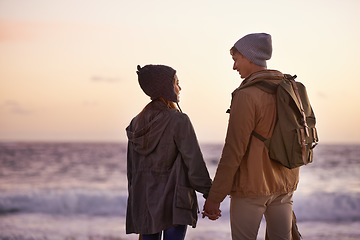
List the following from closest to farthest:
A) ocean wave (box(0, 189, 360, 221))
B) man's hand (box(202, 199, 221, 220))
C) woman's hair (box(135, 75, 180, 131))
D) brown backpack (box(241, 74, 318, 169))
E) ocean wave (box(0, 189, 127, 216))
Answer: brown backpack (box(241, 74, 318, 169)) → man's hand (box(202, 199, 221, 220)) → woman's hair (box(135, 75, 180, 131)) → ocean wave (box(0, 189, 360, 221)) → ocean wave (box(0, 189, 127, 216))

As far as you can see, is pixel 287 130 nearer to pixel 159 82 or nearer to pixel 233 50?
pixel 233 50

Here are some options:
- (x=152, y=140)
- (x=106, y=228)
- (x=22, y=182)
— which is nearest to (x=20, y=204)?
(x=106, y=228)

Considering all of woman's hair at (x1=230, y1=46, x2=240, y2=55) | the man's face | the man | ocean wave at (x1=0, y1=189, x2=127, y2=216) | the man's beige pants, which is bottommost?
ocean wave at (x1=0, y1=189, x2=127, y2=216)

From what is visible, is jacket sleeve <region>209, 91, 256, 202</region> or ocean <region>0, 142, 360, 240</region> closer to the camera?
jacket sleeve <region>209, 91, 256, 202</region>

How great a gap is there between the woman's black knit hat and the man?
474mm

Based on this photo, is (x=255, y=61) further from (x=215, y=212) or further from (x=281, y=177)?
(x=215, y=212)

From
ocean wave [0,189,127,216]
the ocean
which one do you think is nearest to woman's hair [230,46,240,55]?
the ocean

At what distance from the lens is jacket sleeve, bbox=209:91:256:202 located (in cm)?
304

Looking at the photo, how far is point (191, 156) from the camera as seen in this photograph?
3.26 metres

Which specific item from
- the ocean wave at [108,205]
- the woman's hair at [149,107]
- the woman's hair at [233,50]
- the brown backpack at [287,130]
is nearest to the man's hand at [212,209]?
the brown backpack at [287,130]

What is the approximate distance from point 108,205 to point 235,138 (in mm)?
8449

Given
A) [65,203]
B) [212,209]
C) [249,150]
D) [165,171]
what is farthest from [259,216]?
[65,203]

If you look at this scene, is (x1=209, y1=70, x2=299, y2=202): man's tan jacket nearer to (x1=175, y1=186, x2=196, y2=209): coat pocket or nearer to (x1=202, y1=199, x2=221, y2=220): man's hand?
(x1=202, y1=199, x2=221, y2=220): man's hand

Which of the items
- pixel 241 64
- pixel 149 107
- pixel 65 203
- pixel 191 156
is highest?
pixel 241 64
